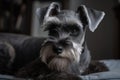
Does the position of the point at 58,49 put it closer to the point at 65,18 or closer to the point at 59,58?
the point at 59,58

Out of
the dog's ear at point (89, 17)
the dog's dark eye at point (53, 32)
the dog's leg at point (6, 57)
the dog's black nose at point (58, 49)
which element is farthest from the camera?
the dog's leg at point (6, 57)

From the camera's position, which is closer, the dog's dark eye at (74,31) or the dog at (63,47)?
the dog at (63,47)

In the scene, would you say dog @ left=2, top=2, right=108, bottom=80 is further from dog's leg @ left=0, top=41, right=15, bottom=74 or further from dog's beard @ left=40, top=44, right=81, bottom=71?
dog's leg @ left=0, top=41, right=15, bottom=74

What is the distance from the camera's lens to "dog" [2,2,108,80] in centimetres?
183

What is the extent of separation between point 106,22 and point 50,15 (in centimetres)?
185

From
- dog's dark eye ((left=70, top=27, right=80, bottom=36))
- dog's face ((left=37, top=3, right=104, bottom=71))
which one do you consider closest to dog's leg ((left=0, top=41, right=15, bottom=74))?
dog's face ((left=37, top=3, right=104, bottom=71))

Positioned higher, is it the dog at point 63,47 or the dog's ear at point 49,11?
the dog's ear at point 49,11

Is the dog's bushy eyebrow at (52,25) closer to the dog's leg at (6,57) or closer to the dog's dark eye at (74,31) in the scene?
the dog's dark eye at (74,31)

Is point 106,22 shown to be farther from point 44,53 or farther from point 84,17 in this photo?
point 44,53

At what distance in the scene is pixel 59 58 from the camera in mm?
1834

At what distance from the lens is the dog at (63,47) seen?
1833 mm

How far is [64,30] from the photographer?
1.94 m

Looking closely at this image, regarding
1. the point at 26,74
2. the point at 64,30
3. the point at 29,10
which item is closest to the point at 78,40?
the point at 64,30

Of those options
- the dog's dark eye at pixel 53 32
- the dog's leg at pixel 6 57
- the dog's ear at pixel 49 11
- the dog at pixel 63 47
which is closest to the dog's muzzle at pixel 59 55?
the dog at pixel 63 47
